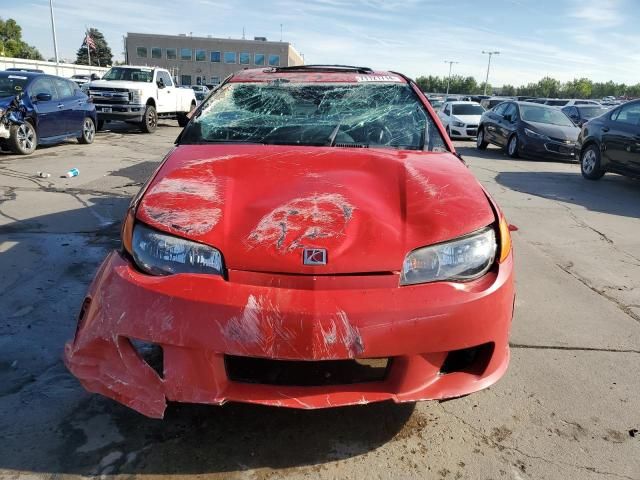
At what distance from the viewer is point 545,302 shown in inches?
158

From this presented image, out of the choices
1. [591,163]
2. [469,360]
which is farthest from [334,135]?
[591,163]

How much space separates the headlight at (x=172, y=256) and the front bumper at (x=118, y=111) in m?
14.8

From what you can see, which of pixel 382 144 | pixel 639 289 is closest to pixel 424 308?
pixel 382 144

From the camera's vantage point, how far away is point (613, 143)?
9.39m

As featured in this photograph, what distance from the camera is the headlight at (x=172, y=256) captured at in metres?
2.06

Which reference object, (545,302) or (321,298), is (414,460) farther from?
(545,302)

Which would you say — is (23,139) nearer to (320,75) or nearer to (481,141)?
(320,75)

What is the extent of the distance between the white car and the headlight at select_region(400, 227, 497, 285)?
16472 millimetres

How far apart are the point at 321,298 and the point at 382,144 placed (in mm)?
1501

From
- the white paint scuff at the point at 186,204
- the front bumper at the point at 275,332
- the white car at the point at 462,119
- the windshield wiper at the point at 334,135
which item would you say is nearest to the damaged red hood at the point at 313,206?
the white paint scuff at the point at 186,204

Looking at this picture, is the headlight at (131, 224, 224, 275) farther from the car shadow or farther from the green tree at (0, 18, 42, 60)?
the green tree at (0, 18, 42, 60)

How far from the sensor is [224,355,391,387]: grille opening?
78.6 inches

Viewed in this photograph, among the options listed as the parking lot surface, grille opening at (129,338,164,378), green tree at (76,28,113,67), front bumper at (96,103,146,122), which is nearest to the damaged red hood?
grille opening at (129,338,164,378)

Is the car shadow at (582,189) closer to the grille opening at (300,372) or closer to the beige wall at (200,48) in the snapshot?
the grille opening at (300,372)
